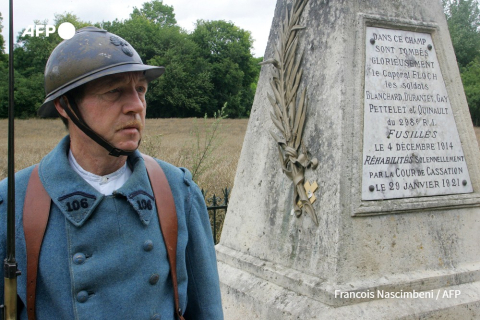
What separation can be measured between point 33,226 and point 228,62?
37546 mm

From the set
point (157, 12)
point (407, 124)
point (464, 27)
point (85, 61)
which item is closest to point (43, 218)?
point (85, 61)

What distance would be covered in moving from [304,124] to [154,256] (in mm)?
1787

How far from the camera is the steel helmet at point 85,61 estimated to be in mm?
1678

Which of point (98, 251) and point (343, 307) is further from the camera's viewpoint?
point (343, 307)

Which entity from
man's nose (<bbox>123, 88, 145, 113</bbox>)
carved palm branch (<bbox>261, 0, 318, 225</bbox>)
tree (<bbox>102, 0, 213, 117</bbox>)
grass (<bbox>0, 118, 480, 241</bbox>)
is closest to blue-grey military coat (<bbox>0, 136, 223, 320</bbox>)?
man's nose (<bbox>123, 88, 145, 113</bbox>)

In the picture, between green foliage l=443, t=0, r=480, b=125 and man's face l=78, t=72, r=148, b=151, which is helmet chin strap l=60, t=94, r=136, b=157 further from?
green foliage l=443, t=0, r=480, b=125

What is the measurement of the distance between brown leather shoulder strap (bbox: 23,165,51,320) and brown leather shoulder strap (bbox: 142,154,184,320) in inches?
14.4

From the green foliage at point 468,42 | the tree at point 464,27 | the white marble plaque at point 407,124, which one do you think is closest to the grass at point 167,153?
the white marble plaque at point 407,124

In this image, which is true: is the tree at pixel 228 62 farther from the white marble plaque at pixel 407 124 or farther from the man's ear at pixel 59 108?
the man's ear at pixel 59 108

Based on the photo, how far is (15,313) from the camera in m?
1.49

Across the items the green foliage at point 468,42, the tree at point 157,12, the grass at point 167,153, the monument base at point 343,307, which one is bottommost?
the monument base at point 343,307

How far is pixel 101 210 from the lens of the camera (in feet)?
5.48

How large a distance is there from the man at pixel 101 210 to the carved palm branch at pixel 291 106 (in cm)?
146

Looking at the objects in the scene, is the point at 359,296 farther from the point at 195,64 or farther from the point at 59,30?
the point at 195,64
